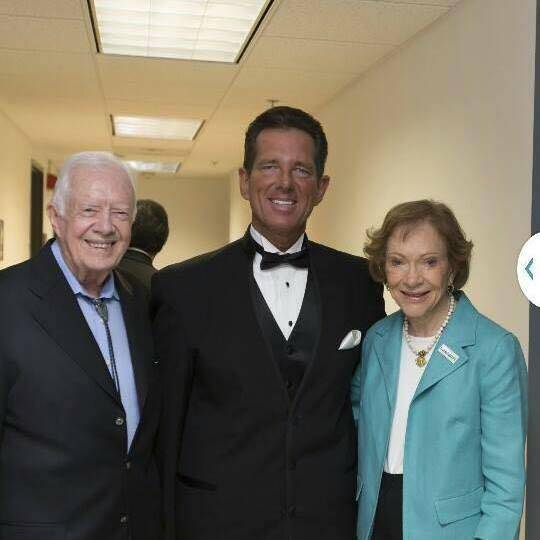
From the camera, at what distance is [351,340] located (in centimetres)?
185

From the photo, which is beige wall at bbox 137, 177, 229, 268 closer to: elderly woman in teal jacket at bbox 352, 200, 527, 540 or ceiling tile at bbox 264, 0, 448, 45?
ceiling tile at bbox 264, 0, 448, 45

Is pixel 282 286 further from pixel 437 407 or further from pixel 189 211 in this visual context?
pixel 189 211

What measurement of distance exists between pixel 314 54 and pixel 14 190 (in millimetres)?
4148

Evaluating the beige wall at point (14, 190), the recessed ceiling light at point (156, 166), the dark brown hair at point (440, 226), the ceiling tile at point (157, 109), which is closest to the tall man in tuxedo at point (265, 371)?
the dark brown hair at point (440, 226)

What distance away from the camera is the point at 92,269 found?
1619 millimetres

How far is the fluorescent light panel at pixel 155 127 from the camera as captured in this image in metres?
6.84

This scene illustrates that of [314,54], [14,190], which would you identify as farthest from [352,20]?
[14,190]

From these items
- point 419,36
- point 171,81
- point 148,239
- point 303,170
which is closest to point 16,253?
point 171,81

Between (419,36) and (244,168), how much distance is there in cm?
226

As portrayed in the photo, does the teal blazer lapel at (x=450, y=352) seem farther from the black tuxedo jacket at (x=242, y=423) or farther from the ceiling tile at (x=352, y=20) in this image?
the ceiling tile at (x=352, y=20)

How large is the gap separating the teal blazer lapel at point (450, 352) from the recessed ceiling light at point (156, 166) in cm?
877

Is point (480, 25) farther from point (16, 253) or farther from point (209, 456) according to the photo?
point (16, 253)

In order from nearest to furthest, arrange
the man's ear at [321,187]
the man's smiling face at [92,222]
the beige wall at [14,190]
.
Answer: the man's smiling face at [92,222]
the man's ear at [321,187]
the beige wall at [14,190]

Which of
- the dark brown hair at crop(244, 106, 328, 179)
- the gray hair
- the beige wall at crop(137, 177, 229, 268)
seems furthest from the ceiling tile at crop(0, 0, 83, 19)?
the beige wall at crop(137, 177, 229, 268)
